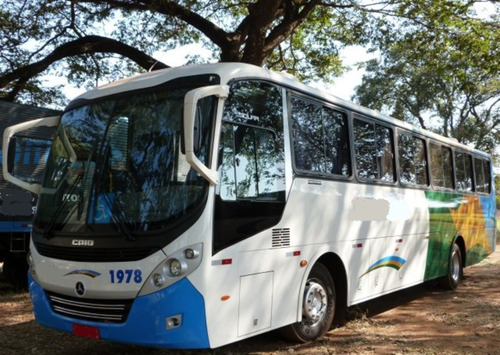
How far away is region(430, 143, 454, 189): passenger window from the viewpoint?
896cm

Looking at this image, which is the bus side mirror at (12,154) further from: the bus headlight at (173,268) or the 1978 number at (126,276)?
the bus headlight at (173,268)

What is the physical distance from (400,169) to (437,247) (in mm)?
2138

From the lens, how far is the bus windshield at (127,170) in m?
4.25

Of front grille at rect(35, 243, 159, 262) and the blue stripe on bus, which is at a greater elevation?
front grille at rect(35, 243, 159, 262)

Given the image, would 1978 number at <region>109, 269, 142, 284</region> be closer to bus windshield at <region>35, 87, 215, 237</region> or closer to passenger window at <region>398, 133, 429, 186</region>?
bus windshield at <region>35, 87, 215, 237</region>

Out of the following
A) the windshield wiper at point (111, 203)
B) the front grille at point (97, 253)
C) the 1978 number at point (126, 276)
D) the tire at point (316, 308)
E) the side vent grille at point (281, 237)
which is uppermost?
the windshield wiper at point (111, 203)

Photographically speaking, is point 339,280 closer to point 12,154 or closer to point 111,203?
point 111,203

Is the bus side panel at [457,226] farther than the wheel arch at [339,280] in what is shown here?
Yes

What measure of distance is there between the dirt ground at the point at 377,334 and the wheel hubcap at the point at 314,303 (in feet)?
0.92

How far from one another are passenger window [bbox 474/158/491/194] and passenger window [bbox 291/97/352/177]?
20.1ft

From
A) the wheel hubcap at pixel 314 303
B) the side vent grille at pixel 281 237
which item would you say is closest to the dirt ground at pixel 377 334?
the wheel hubcap at pixel 314 303

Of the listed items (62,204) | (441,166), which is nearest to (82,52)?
(441,166)

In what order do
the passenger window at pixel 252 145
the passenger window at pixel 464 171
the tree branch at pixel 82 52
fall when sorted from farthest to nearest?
the tree branch at pixel 82 52 → the passenger window at pixel 464 171 → the passenger window at pixel 252 145

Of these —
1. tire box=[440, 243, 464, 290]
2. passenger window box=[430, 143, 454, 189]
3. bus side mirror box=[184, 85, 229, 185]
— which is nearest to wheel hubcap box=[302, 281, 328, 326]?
bus side mirror box=[184, 85, 229, 185]
